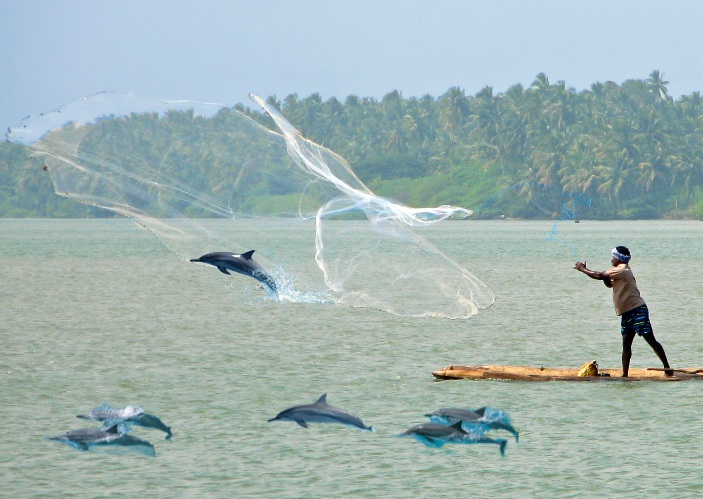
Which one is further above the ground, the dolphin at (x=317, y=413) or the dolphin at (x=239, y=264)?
the dolphin at (x=239, y=264)

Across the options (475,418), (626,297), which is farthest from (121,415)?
(626,297)

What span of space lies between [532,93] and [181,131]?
526ft

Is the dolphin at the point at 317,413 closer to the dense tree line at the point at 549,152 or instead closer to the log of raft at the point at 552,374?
the log of raft at the point at 552,374

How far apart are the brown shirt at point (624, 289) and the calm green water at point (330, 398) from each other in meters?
1.46

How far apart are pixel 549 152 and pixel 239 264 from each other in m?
147

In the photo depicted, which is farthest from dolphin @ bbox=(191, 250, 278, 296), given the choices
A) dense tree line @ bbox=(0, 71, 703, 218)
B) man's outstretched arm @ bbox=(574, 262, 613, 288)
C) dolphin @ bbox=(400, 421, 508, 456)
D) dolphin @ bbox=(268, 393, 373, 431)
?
dense tree line @ bbox=(0, 71, 703, 218)

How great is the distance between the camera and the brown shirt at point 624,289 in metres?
17.7

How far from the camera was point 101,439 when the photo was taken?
47.1 feet

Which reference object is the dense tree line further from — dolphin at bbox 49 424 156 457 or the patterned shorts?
dolphin at bbox 49 424 156 457

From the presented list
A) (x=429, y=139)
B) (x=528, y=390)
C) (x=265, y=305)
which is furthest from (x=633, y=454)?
(x=429, y=139)

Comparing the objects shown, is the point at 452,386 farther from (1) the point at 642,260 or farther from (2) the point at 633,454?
(1) the point at 642,260

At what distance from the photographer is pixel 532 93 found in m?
172

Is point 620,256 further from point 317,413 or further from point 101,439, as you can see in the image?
point 101,439

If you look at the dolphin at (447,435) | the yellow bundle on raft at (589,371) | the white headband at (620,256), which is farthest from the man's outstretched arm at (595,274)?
the dolphin at (447,435)
